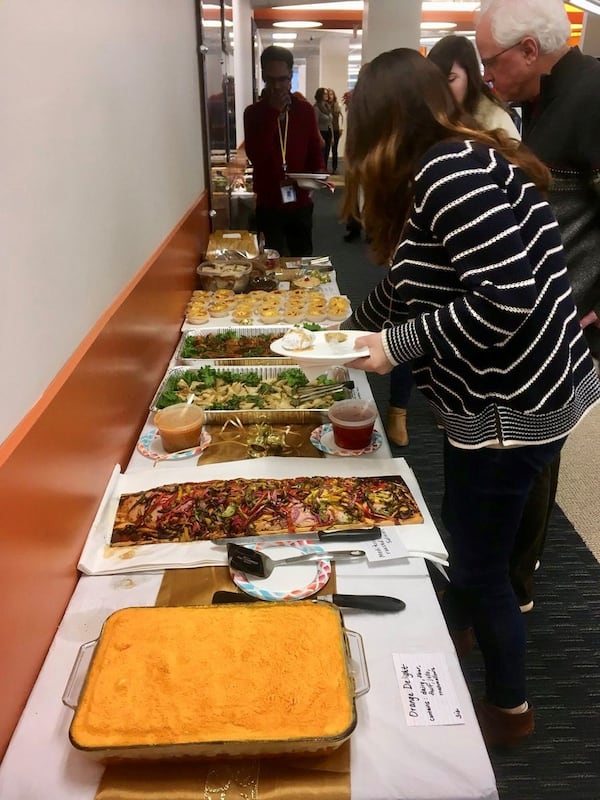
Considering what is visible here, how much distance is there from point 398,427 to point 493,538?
158 cm

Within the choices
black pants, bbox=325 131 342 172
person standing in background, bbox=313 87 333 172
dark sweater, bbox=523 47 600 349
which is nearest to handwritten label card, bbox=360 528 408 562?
dark sweater, bbox=523 47 600 349

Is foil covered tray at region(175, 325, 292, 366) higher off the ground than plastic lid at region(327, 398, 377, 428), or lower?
lower

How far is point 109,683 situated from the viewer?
0.80 m

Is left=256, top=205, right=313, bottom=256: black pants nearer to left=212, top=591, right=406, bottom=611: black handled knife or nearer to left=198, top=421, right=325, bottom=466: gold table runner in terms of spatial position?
left=198, top=421, right=325, bottom=466: gold table runner

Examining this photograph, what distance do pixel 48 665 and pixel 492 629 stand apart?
879 millimetres

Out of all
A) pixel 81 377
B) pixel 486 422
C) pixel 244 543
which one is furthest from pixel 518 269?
pixel 81 377

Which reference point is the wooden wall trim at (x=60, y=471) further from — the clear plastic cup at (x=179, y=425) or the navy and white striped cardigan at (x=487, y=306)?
the navy and white striped cardigan at (x=487, y=306)

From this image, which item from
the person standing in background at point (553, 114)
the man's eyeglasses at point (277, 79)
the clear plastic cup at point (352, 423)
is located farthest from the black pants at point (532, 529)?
the man's eyeglasses at point (277, 79)

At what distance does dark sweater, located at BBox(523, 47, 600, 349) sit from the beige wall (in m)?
1.09

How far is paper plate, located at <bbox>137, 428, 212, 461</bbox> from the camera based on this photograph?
1.44m

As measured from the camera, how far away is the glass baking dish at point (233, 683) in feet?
2.36

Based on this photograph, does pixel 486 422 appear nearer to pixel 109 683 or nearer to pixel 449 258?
pixel 449 258

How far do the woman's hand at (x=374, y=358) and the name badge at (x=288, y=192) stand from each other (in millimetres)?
2555

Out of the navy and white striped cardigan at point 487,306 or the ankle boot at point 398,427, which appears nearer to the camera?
the navy and white striped cardigan at point 487,306
